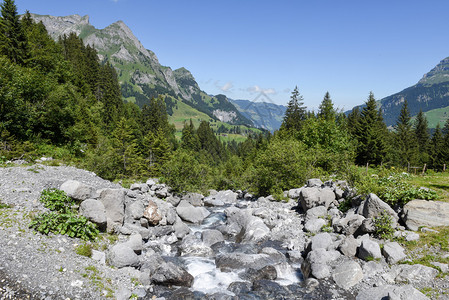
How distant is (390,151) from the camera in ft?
203

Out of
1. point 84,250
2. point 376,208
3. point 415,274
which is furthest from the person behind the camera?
point 376,208

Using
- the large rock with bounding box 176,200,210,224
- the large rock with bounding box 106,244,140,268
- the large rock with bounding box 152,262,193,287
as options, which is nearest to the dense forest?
the large rock with bounding box 176,200,210,224

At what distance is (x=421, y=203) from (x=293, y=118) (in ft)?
208

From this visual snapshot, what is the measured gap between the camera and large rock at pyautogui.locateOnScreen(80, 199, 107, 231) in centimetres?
1490

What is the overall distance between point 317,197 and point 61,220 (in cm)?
1963

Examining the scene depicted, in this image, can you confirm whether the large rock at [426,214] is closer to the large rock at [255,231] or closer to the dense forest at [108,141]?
the dense forest at [108,141]

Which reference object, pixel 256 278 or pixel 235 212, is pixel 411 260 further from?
pixel 235 212

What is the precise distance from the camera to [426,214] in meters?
14.5

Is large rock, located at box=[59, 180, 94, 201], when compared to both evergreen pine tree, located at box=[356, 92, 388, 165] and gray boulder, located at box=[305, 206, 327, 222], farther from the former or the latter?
evergreen pine tree, located at box=[356, 92, 388, 165]

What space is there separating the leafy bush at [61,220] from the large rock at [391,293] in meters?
14.4

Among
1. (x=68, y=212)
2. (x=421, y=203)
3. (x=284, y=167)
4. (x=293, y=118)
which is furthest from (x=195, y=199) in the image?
(x=293, y=118)

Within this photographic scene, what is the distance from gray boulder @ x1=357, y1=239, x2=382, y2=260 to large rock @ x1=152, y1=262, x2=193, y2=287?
968cm

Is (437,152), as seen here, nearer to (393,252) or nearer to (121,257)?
(393,252)

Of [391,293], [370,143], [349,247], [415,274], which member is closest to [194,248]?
[349,247]
